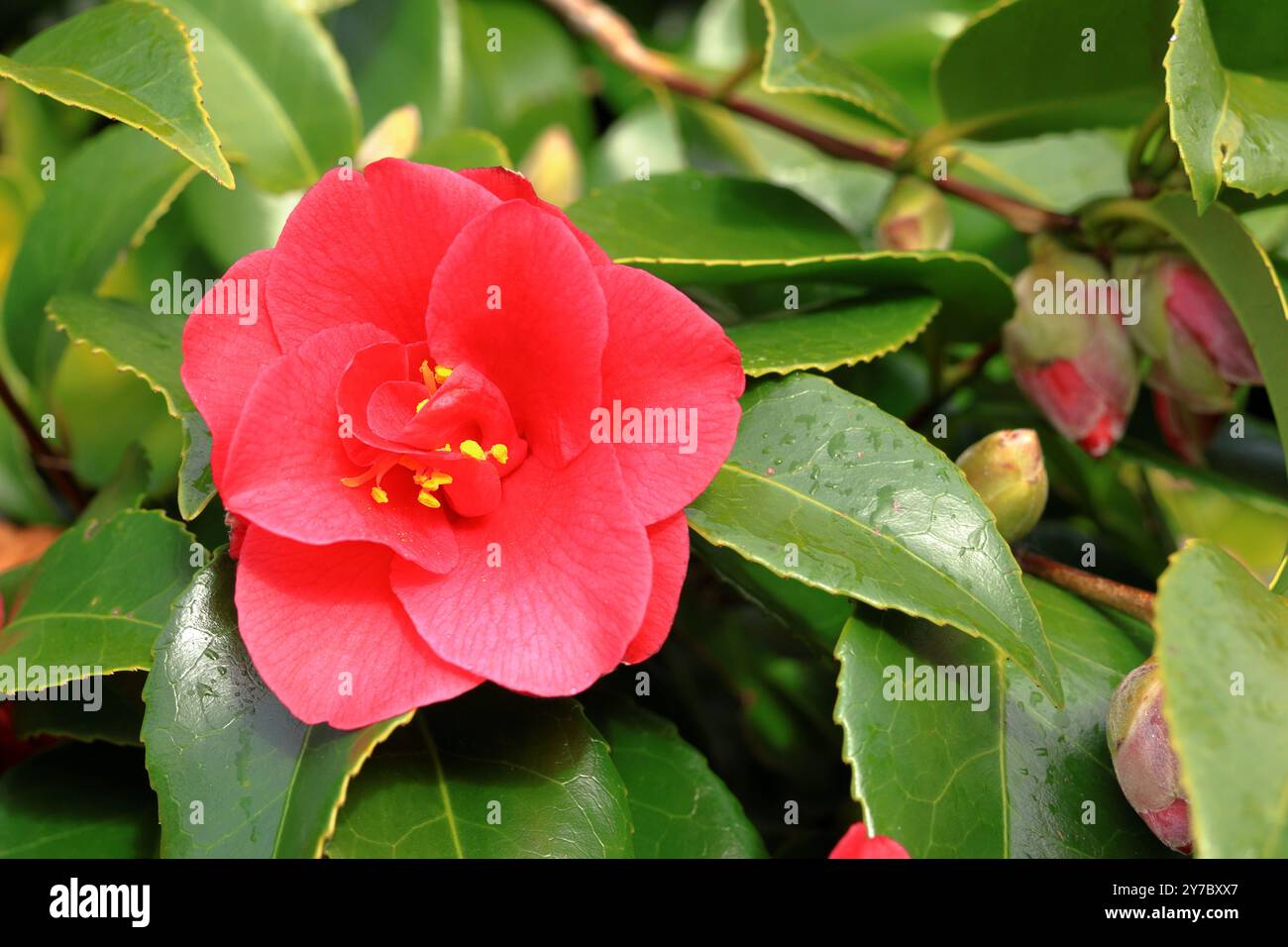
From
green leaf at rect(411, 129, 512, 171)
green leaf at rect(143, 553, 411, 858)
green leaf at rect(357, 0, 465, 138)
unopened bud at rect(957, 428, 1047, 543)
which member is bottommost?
green leaf at rect(143, 553, 411, 858)

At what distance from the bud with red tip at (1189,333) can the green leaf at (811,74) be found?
0.19 m

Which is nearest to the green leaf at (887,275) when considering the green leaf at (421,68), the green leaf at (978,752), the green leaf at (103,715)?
the green leaf at (978,752)

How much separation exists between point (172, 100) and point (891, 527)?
1.39 ft

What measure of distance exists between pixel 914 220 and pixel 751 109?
0.86 feet

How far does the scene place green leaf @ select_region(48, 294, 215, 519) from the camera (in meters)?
0.58

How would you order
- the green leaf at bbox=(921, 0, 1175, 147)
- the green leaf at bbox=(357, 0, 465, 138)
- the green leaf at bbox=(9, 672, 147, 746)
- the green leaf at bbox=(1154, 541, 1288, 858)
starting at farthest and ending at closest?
1. the green leaf at bbox=(357, 0, 465, 138)
2. the green leaf at bbox=(921, 0, 1175, 147)
3. the green leaf at bbox=(9, 672, 147, 746)
4. the green leaf at bbox=(1154, 541, 1288, 858)

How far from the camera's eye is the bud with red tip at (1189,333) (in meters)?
0.73

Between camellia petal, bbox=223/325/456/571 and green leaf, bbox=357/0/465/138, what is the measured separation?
660 millimetres

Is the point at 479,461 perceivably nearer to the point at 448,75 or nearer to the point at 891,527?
the point at 891,527

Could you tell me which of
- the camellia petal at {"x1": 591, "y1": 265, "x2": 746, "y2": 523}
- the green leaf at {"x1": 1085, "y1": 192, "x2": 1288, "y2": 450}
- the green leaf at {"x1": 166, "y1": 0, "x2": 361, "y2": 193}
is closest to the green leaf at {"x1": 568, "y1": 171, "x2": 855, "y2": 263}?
the camellia petal at {"x1": 591, "y1": 265, "x2": 746, "y2": 523}

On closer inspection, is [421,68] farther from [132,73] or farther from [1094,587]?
[1094,587]

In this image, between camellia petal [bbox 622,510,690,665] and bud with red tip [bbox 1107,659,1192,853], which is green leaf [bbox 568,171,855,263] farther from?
bud with red tip [bbox 1107,659,1192,853]

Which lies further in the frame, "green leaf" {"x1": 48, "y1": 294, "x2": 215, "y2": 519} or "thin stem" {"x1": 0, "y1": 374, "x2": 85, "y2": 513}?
"thin stem" {"x1": 0, "y1": 374, "x2": 85, "y2": 513}

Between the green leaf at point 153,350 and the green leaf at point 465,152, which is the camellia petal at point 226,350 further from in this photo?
the green leaf at point 465,152
